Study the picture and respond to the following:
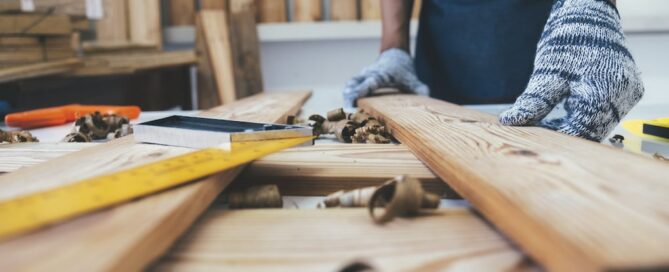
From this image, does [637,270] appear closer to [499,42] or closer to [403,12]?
[499,42]

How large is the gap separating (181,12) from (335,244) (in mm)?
3641

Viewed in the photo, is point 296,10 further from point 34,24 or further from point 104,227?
point 104,227

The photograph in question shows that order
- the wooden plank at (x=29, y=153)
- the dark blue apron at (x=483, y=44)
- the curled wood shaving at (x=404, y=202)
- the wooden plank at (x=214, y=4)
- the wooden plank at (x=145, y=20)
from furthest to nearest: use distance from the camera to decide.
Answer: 1. the wooden plank at (x=214, y=4)
2. the wooden plank at (x=145, y=20)
3. the dark blue apron at (x=483, y=44)
4. the wooden plank at (x=29, y=153)
5. the curled wood shaving at (x=404, y=202)

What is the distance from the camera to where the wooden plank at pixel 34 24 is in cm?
223

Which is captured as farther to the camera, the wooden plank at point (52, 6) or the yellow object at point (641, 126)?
the wooden plank at point (52, 6)

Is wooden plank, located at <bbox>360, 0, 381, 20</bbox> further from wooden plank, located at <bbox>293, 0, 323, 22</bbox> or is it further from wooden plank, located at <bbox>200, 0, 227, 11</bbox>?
wooden plank, located at <bbox>200, 0, 227, 11</bbox>

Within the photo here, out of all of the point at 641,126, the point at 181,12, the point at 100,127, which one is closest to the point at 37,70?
the point at 100,127

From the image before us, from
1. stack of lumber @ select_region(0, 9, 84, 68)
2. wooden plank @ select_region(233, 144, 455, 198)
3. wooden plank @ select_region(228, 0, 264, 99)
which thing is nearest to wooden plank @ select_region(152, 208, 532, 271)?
wooden plank @ select_region(233, 144, 455, 198)

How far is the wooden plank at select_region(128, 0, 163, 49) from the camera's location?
370cm

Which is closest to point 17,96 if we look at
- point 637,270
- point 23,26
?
point 23,26

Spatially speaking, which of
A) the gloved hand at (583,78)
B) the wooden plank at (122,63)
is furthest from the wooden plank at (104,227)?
the wooden plank at (122,63)

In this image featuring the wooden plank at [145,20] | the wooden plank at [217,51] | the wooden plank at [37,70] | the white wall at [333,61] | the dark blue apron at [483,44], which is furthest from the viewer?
the white wall at [333,61]

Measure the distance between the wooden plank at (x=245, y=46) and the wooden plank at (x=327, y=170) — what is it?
2769mm

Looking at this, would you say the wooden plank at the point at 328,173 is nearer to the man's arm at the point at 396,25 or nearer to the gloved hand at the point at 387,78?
the gloved hand at the point at 387,78
